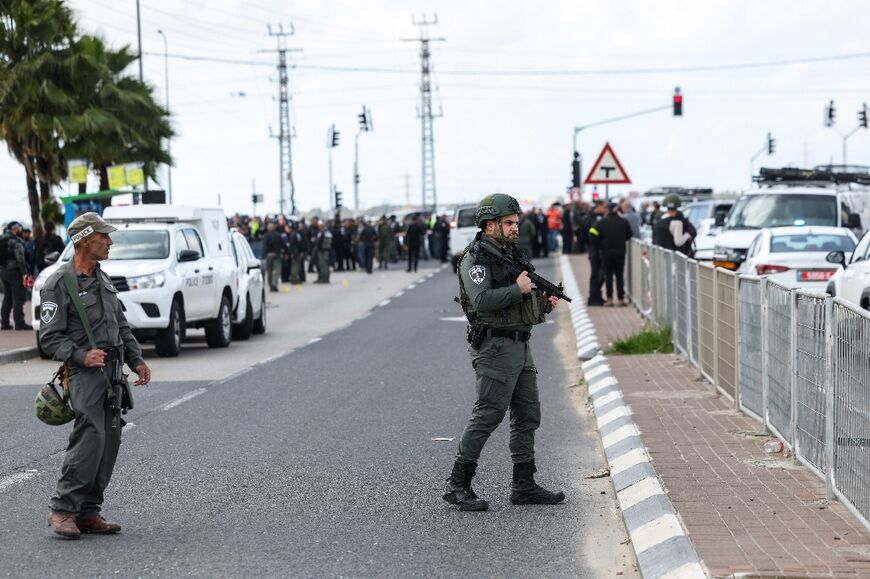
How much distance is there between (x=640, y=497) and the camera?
27.7ft

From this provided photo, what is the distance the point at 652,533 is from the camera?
745 centimetres

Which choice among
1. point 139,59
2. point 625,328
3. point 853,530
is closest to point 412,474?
point 853,530

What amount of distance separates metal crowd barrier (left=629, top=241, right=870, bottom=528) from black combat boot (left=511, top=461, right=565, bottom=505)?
1563mm

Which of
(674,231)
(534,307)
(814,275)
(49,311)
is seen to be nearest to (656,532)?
(534,307)

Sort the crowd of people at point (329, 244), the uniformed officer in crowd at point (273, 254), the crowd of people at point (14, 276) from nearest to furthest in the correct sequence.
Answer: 1. the crowd of people at point (14, 276)
2. the uniformed officer in crowd at point (273, 254)
3. the crowd of people at point (329, 244)

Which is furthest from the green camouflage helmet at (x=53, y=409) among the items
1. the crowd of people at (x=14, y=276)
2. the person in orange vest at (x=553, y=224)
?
the person in orange vest at (x=553, y=224)

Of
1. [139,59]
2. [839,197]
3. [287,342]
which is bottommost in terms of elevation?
[287,342]

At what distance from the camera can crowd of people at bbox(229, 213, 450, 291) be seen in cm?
3981

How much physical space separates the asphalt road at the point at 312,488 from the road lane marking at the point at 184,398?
6 cm

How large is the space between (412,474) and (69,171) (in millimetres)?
27707

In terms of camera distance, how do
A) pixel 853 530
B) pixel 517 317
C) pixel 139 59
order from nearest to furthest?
pixel 853 530
pixel 517 317
pixel 139 59

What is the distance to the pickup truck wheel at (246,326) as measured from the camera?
75.8 ft

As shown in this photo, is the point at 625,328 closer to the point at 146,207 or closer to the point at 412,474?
the point at 146,207

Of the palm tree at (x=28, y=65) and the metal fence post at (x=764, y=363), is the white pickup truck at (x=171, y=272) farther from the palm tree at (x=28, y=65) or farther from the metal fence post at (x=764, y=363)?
the palm tree at (x=28, y=65)
